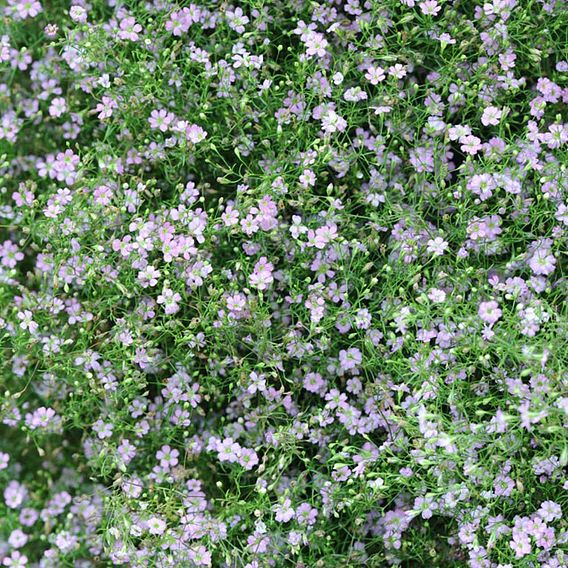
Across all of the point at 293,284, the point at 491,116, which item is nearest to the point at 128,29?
the point at 293,284

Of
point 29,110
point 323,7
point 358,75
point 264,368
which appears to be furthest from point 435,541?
point 29,110

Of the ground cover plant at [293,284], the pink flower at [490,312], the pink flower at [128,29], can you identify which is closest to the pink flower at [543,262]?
the ground cover plant at [293,284]

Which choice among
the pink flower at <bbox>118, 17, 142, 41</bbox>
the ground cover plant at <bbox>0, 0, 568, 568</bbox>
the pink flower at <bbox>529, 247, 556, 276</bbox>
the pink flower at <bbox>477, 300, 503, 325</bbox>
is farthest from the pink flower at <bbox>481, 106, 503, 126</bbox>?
the pink flower at <bbox>118, 17, 142, 41</bbox>

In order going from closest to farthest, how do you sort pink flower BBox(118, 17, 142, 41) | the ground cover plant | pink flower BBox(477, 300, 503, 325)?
pink flower BBox(477, 300, 503, 325), the ground cover plant, pink flower BBox(118, 17, 142, 41)

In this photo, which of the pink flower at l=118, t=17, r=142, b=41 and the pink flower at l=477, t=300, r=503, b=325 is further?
the pink flower at l=118, t=17, r=142, b=41

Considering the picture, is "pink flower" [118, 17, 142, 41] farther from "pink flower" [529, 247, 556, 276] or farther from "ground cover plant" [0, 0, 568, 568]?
"pink flower" [529, 247, 556, 276]

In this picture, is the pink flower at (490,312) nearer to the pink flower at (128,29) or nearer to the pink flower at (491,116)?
the pink flower at (491,116)

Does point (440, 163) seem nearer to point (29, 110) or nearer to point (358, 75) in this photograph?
point (358, 75)

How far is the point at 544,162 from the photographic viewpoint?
3.00m

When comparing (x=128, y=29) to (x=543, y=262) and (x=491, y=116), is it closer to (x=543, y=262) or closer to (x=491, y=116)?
(x=491, y=116)

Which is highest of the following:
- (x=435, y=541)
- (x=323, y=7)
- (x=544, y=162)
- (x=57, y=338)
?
(x=323, y=7)

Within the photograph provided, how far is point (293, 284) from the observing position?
305 centimetres

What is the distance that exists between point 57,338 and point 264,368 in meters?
0.81

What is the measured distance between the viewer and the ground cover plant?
2.84m
